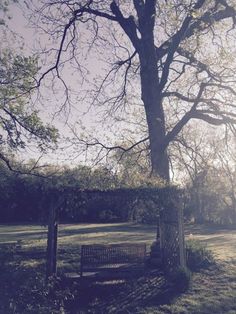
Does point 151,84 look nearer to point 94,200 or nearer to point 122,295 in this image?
point 94,200

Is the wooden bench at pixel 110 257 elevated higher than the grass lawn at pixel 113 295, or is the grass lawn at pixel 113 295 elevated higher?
the wooden bench at pixel 110 257

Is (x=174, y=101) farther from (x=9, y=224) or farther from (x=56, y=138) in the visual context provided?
(x=9, y=224)

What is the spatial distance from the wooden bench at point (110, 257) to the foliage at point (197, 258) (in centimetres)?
272

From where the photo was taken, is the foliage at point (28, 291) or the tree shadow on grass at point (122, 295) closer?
the foliage at point (28, 291)

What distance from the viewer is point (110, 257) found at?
12023mm

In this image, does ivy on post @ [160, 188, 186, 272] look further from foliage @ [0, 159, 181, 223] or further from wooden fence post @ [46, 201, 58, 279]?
wooden fence post @ [46, 201, 58, 279]

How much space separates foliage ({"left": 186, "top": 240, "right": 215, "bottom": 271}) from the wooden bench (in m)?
2.72

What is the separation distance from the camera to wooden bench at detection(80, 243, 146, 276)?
11.5 meters

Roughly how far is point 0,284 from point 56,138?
323 inches

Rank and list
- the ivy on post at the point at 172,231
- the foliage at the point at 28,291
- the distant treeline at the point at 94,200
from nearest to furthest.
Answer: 1. the foliage at the point at 28,291
2. the distant treeline at the point at 94,200
3. the ivy on post at the point at 172,231

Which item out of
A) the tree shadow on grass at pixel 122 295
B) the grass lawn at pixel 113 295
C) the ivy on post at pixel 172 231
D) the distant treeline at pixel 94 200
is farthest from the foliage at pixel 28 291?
the ivy on post at pixel 172 231

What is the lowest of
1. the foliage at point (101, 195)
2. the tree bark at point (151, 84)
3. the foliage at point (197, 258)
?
the foliage at point (197, 258)

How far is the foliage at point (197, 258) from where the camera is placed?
1409 centimetres

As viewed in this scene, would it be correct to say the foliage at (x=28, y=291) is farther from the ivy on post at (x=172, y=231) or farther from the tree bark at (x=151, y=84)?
the tree bark at (x=151, y=84)
